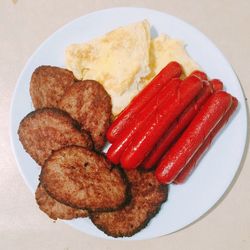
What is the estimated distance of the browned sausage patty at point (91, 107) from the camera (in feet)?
8.21

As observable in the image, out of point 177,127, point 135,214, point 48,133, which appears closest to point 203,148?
point 177,127

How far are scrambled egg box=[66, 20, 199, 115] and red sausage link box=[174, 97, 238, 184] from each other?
0.36 m

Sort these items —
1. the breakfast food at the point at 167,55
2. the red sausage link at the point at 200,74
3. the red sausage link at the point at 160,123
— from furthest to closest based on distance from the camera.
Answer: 1. the breakfast food at the point at 167,55
2. the red sausage link at the point at 200,74
3. the red sausage link at the point at 160,123

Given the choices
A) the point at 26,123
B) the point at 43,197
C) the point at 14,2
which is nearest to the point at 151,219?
the point at 43,197

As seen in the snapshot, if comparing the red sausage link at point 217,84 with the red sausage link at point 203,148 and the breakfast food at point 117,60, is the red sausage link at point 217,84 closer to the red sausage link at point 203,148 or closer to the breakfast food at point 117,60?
the red sausage link at point 203,148

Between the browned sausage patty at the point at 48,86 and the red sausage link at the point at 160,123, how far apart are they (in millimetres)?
606

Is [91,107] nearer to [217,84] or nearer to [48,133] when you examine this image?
[48,133]

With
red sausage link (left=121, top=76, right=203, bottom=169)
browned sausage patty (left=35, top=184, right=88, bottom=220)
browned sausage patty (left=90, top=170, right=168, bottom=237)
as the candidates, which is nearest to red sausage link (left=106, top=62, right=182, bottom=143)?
red sausage link (left=121, top=76, right=203, bottom=169)

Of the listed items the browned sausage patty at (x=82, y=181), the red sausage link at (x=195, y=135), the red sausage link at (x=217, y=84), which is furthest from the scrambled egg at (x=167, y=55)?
the browned sausage patty at (x=82, y=181)

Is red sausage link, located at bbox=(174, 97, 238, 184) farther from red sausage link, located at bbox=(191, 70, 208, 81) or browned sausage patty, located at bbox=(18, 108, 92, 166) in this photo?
browned sausage patty, located at bbox=(18, 108, 92, 166)

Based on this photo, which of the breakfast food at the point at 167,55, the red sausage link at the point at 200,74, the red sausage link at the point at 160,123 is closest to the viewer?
the red sausage link at the point at 160,123

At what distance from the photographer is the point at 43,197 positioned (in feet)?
8.48

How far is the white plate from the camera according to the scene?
2516 millimetres

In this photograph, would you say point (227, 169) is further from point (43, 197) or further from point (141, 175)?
point (43, 197)
